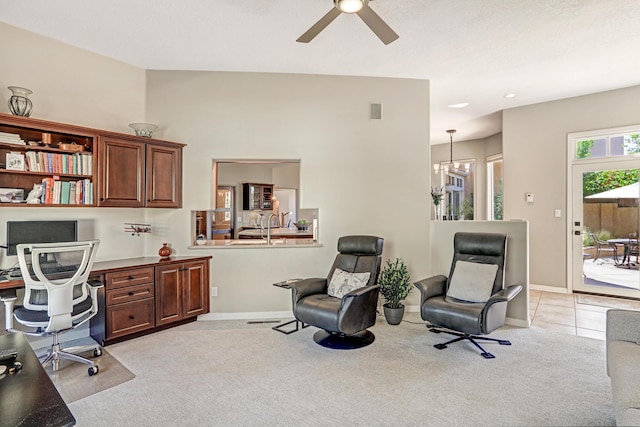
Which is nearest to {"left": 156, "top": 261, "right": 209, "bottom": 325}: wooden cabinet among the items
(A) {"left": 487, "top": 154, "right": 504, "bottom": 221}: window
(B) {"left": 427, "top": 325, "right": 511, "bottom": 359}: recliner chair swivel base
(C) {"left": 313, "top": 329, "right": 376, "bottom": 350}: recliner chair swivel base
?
(C) {"left": 313, "top": 329, "right": 376, "bottom": 350}: recliner chair swivel base

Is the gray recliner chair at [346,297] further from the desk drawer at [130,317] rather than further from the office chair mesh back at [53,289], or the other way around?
the office chair mesh back at [53,289]

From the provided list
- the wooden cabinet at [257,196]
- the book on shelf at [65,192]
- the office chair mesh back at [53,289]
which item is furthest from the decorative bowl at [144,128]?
the wooden cabinet at [257,196]

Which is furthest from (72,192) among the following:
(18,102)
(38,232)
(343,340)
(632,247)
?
(632,247)

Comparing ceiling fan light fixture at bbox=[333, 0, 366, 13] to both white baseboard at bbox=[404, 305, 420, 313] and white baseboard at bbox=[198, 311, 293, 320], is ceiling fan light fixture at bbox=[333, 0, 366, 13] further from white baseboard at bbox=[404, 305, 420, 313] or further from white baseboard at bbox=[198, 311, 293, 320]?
white baseboard at bbox=[404, 305, 420, 313]

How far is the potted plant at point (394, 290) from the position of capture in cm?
396

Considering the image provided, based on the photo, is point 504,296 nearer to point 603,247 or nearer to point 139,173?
point 603,247

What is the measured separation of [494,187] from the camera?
7535mm

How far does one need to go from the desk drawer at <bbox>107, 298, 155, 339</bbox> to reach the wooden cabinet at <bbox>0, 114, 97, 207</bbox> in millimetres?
1097

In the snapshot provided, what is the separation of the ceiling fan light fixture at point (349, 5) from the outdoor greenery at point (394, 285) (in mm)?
2810

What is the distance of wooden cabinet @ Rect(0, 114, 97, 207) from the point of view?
304 centimetres

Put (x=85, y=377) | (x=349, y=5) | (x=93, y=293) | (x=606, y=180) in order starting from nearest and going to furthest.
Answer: (x=349, y=5) < (x=85, y=377) < (x=93, y=293) < (x=606, y=180)

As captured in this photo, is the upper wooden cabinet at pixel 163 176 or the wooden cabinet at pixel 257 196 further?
the wooden cabinet at pixel 257 196

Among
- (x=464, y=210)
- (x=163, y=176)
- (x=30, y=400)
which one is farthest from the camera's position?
(x=464, y=210)

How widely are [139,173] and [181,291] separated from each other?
1389 millimetres
